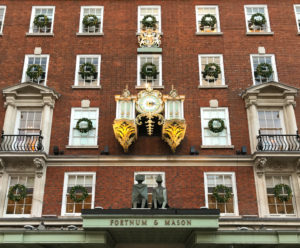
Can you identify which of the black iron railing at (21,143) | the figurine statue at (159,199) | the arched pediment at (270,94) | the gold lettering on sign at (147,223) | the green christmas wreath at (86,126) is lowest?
the gold lettering on sign at (147,223)

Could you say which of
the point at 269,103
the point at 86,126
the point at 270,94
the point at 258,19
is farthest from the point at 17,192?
the point at 258,19

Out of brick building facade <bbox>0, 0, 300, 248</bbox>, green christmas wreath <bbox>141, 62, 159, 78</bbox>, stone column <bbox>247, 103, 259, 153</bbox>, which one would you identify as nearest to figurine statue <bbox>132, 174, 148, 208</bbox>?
brick building facade <bbox>0, 0, 300, 248</bbox>

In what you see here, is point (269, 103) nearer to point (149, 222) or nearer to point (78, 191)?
point (149, 222)

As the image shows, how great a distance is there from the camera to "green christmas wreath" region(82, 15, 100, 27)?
26078mm

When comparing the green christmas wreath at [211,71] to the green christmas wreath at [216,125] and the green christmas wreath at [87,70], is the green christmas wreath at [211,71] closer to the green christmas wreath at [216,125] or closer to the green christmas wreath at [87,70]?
the green christmas wreath at [216,125]

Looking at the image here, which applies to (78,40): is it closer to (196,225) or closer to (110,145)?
(110,145)

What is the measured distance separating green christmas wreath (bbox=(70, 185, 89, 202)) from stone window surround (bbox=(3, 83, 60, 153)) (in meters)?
3.06

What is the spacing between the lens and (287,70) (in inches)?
979

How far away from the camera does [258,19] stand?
26.1 m

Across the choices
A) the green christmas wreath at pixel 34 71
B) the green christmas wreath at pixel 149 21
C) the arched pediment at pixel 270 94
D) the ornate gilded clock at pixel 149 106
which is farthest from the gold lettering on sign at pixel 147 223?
the green christmas wreath at pixel 149 21

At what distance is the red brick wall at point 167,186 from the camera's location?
21422 mm

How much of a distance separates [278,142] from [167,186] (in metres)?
6.38

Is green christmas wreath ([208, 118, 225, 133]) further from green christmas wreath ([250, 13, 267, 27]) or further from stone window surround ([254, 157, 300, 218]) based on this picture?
green christmas wreath ([250, 13, 267, 27])

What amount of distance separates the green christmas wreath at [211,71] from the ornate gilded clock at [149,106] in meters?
3.59
